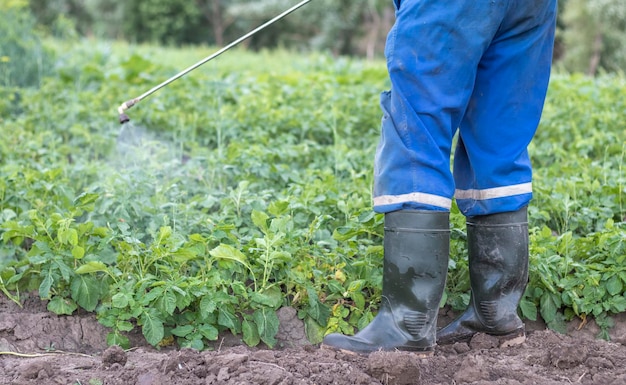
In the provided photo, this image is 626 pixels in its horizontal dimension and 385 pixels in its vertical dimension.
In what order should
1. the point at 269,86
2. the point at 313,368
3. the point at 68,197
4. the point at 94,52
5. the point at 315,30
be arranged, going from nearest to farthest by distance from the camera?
the point at 313,368, the point at 68,197, the point at 269,86, the point at 94,52, the point at 315,30

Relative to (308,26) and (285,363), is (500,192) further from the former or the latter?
(308,26)

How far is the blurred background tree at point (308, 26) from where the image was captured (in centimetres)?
1582

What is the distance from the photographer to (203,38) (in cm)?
2189

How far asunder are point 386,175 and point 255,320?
2.50 feet

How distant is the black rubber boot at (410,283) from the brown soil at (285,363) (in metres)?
0.06

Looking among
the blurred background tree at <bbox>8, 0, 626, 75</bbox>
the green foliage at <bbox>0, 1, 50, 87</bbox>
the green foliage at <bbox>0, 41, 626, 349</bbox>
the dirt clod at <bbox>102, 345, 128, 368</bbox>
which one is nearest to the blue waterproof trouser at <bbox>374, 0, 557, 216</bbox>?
the green foliage at <bbox>0, 41, 626, 349</bbox>

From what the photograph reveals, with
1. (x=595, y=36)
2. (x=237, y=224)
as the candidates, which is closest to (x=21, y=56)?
(x=237, y=224)

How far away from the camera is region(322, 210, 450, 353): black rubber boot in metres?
2.71

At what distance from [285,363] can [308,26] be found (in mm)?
18852

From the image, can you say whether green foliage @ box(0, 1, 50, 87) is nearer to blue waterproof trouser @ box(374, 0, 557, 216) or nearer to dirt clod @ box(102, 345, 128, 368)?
dirt clod @ box(102, 345, 128, 368)

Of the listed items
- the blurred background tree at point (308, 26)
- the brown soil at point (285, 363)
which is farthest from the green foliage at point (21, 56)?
the blurred background tree at point (308, 26)

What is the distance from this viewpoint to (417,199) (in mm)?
2672

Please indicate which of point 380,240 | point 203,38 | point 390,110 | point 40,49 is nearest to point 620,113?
point 380,240

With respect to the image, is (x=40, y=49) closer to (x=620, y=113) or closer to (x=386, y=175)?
(x=620, y=113)
